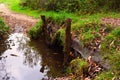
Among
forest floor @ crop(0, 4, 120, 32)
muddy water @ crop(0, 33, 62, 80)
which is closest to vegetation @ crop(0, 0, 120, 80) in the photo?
forest floor @ crop(0, 4, 120, 32)

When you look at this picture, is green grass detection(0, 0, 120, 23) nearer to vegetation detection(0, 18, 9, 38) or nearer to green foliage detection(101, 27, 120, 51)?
vegetation detection(0, 18, 9, 38)

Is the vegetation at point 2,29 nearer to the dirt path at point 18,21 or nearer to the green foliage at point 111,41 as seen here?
the dirt path at point 18,21

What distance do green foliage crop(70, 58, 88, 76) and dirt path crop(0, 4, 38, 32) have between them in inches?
417

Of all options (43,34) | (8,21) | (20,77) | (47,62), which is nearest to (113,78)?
(20,77)

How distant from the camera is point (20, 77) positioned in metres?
12.9

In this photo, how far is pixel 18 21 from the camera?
81.9 ft

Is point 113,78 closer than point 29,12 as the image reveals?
Yes

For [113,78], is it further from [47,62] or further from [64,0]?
[64,0]

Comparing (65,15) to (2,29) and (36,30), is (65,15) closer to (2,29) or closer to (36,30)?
(36,30)

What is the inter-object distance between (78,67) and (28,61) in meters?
4.25

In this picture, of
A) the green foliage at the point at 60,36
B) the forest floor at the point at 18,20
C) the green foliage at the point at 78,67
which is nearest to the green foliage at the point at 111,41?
the green foliage at the point at 78,67

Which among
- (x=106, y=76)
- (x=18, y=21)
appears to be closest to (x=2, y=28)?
(x=18, y=21)

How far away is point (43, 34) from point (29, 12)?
8872 millimetres

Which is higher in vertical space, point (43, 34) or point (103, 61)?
point (103, 61)
